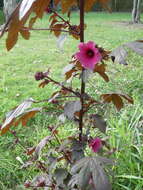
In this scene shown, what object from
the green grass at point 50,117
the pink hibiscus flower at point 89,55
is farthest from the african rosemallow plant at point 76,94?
the green grass at point 50,117

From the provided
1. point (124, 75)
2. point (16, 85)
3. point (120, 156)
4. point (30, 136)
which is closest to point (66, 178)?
point (120, 156)

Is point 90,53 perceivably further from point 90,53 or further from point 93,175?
point 93,175

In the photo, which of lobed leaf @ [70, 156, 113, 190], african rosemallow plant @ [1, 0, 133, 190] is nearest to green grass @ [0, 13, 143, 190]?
african rosemallow plant @ [1, 0, 133, 190]

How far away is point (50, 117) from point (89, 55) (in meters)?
1.89

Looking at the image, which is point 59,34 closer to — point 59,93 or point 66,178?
point 59,93

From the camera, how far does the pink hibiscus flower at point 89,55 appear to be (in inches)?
36.9

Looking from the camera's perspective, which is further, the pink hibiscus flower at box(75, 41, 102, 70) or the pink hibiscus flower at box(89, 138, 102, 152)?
the pink hibiscus flower at box(89, 138, 102, 152)

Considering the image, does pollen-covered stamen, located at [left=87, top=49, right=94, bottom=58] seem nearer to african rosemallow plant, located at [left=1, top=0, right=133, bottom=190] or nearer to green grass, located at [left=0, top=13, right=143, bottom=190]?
african rosemallow plant, located at [left=1, top=0, right=133, bottom=190]

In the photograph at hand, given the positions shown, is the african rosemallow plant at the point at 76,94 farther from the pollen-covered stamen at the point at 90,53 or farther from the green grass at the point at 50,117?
the green grass at the point at 50,117

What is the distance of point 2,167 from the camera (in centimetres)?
207

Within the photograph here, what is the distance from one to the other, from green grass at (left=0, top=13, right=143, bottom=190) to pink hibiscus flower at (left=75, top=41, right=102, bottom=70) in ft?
0.78

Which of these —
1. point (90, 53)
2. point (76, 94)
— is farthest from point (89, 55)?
point (76, 94)

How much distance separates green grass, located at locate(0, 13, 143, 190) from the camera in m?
1.82

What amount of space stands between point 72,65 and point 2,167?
1.22 meters
